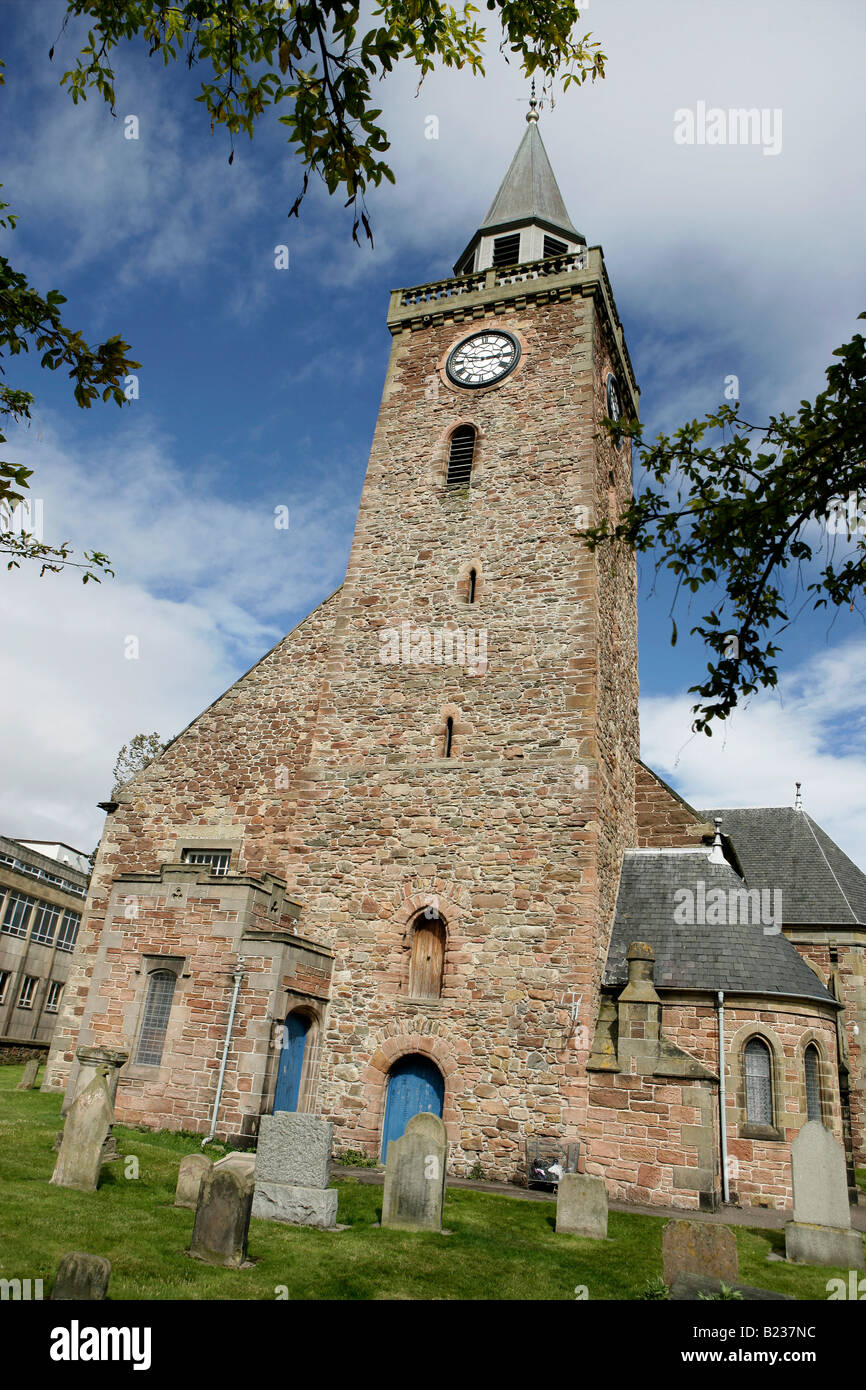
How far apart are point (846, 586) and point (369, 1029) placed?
1170 cm

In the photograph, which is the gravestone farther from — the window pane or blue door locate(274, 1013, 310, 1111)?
the window pane

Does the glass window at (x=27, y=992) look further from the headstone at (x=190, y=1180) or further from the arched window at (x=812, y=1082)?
the arched window at (x=812, y=1082)

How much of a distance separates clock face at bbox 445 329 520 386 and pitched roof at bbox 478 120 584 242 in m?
4.82

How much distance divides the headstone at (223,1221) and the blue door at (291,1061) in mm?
6431

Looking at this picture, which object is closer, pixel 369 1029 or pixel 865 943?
pixel 369 1029

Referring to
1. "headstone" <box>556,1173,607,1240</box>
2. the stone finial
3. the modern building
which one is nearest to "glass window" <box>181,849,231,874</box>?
the stone finial

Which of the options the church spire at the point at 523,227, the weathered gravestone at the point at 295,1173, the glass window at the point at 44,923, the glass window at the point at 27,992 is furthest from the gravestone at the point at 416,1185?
the glass window at the point at 44,923

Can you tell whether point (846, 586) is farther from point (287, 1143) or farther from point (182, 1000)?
point (182, 1000)

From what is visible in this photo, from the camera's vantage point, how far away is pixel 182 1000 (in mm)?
14078

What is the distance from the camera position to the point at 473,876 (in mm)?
15766

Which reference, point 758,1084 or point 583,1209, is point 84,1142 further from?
point 758,1084

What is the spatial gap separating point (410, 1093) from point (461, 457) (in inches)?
541

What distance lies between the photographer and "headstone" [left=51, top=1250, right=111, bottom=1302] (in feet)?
17.0
